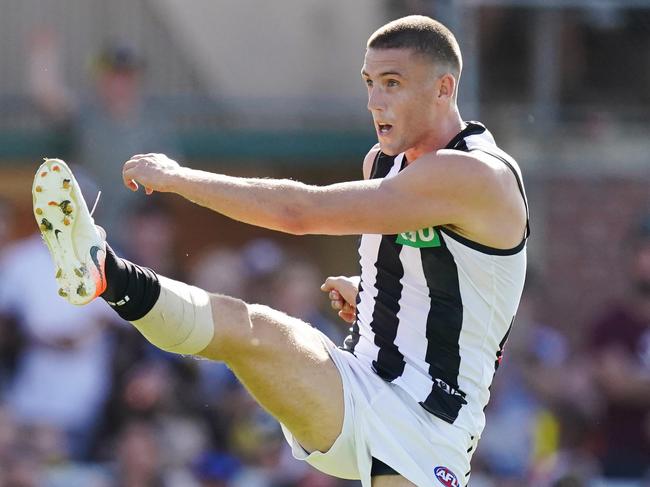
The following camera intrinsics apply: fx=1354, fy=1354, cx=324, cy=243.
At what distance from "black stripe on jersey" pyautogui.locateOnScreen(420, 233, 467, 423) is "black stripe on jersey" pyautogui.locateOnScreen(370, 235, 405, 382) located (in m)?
0.14

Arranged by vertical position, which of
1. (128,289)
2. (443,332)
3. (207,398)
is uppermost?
(128,289)

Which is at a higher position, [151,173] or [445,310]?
[151,173]

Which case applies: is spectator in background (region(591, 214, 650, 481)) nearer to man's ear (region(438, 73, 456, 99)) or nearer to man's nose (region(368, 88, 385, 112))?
man's ear (region(438, 73, 456, 99))

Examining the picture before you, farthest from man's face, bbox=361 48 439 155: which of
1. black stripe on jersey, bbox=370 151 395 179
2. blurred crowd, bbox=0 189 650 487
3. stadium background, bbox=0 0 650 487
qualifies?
blurred crowd, bbox=0 189 650 487

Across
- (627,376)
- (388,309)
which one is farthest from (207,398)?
(388,309)

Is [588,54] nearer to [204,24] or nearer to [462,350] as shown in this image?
[204,24]

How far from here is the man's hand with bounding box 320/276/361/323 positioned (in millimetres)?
5953

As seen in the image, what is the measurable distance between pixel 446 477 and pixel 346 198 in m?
1.20

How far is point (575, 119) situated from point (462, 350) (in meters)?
6.08

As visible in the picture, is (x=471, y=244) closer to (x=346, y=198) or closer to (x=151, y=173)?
(x=346, y=198)

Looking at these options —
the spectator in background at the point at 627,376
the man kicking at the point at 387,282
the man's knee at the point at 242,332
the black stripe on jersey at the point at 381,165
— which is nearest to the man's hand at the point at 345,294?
the man kicking at the point at 387,282

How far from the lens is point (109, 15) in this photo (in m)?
12.1

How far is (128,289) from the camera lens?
16.8 ft

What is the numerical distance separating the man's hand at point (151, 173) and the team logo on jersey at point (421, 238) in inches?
37.8
